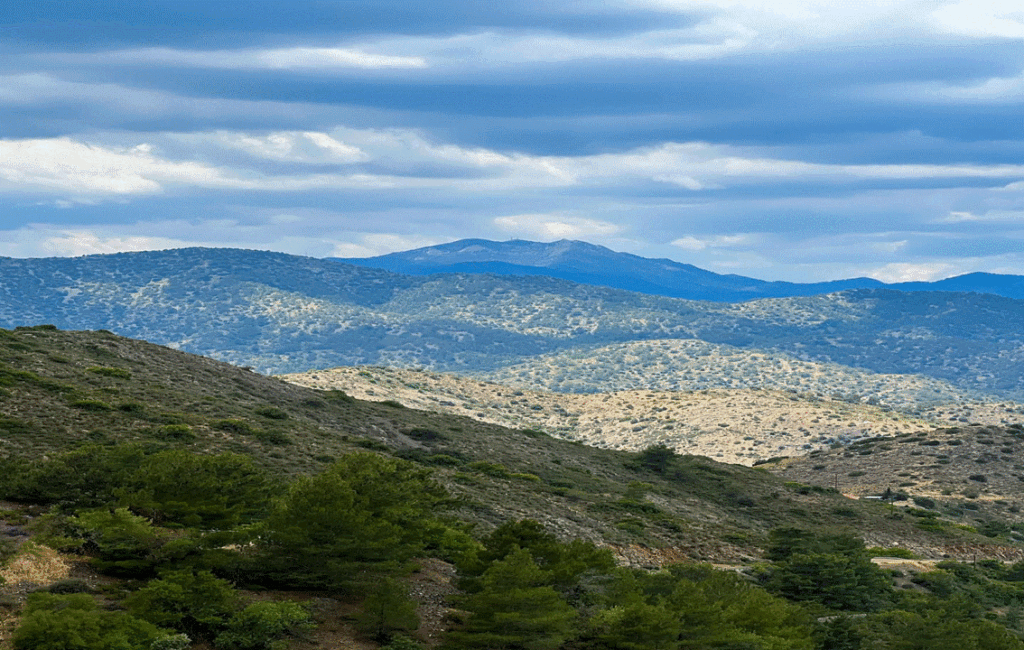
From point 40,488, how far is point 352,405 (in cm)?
4847

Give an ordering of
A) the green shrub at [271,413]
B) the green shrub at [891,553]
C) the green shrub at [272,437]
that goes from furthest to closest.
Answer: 1. the green shrub at [271,413]
2. the green shrub at [891,553]
3. the green shrub at [272,437]

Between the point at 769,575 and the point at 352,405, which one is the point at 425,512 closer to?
the point at 769,575

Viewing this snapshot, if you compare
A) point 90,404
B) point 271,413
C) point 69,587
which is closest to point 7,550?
point 69,587

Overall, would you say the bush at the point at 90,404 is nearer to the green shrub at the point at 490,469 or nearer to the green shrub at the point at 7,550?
the green shrub at the point at 7,550

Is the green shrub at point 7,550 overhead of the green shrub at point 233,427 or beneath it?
beneath

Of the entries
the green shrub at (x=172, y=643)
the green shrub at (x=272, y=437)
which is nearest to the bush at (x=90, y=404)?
the green shrub at (x=272, y=437)

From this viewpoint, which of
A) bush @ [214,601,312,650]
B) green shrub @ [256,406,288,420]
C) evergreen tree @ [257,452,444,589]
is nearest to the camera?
bush @ [214,601,312,650]

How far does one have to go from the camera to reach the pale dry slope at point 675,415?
164 meters

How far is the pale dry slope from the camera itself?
16388 centimetres

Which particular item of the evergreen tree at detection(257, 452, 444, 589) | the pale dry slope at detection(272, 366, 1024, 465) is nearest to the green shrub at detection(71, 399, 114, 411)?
the evergreen tree at detection(257, 452, 444, 589)

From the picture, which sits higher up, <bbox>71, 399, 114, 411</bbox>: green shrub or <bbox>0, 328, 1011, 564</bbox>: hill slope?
<bbox>71, 399, 114, 411</bbox>: green shrub

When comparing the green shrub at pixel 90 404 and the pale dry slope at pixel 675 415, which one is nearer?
the green shrub at pixel 90 404

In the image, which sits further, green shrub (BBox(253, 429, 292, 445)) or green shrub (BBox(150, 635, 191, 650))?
green shrub (BBox(253, 429, 292, 445))

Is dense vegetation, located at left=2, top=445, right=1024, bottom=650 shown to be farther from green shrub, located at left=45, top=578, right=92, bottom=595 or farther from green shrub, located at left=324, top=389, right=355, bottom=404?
green shrub, located at left=324, top=389, right=355, bottom=404
